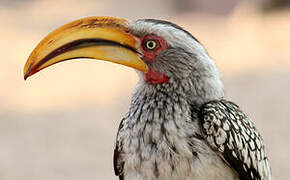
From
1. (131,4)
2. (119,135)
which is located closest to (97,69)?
(131,4)

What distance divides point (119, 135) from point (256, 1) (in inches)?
346

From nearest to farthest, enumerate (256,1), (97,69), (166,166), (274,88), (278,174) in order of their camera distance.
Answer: (166,166) < (278,174) < (274,88) < (97,69) < (256,1)

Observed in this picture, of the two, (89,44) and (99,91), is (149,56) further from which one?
(99,91)

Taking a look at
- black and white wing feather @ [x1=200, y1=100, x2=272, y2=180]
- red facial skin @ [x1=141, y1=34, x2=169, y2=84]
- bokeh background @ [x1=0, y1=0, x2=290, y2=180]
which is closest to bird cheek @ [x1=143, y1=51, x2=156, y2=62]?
red facial skin @ [x1=141, y1=34, x2=169, y2=84]

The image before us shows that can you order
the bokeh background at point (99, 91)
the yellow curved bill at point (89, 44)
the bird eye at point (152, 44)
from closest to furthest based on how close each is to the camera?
the yellow curved bill at point (89, 44) → the bird eye at point (152, 44) → the bokeh background at point (99, 91)

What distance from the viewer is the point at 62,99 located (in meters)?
8.80

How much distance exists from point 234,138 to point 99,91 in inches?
225

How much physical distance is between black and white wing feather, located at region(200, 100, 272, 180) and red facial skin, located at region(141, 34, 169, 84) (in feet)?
0.85

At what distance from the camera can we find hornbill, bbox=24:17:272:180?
3.26 m

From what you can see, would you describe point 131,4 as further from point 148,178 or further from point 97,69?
point 148,178

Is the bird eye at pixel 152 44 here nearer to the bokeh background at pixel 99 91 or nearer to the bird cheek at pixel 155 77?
the bird cheek at pixel 155 77

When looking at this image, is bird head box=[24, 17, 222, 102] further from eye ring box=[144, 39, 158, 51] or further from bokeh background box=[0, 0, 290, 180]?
bokeh background box=[0, 0, 290, 180]

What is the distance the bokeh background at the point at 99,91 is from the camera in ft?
24.3

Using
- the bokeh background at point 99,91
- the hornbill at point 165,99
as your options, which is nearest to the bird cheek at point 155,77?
the hornbill at point 165,99
